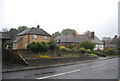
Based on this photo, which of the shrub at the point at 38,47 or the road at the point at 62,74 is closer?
the road at the point at 62,74

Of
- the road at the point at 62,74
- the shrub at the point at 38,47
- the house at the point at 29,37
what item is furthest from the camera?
the house at the point at 29,37

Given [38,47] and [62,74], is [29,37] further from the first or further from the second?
[62,74]

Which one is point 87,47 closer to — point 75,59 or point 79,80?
point 75,59

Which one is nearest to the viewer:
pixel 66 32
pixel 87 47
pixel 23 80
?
pixel 23 80

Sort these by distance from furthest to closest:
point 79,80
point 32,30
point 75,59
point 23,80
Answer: point 32,30 → point 75,59 → point 79,80 → point 23,80

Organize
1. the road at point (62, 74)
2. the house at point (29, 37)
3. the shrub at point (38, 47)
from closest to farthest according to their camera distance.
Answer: the road at point (62, 74), the shrub at point (38, 47), the house at point (29, 37)

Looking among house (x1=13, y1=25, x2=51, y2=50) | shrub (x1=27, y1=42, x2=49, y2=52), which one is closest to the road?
shrub (x1=27, y1=42, x2=49, y2=52)

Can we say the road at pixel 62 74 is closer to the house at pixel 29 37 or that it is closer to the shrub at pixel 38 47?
the shrub at pixel 38 47

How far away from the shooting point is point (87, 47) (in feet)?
129

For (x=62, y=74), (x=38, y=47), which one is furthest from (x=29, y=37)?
(x=62, y=74)

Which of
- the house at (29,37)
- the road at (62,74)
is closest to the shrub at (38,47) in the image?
the road at (62,74)

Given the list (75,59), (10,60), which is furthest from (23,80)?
(75,59)

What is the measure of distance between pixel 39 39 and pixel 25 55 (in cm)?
1975

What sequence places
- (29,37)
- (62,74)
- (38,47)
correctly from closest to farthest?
1. (62,74)
2. (38,47)
3. (29,37)
